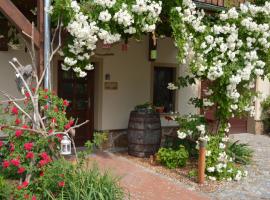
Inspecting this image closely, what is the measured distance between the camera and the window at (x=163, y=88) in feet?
31.6

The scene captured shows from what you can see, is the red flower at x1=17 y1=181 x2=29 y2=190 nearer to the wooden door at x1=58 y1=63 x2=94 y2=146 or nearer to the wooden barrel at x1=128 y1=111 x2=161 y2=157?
the wooden barrel at x1=128 y1=111 x2=161 y2=157

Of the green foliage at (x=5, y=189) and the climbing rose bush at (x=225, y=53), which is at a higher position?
the climbing rose bush at (x=225, y=53)

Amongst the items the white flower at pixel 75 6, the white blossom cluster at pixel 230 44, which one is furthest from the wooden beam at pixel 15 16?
the white blossom cluster at pixel 230 44

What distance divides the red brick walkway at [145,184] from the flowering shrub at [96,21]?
1.94m

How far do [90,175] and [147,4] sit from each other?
2731mm

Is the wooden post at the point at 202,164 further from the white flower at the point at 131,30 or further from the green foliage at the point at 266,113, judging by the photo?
the green foliage at the point at 266,113

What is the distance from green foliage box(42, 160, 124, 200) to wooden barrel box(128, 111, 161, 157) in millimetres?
3191

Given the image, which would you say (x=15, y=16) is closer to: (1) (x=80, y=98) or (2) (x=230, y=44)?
(2) (x=230, y=44)

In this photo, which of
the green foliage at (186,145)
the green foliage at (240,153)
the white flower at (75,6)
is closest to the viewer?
the white flower at (75,6)

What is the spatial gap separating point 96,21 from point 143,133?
3.17m

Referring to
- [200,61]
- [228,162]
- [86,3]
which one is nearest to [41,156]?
[86,3]

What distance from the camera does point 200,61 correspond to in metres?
6.44

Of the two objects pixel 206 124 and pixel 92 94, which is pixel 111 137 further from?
pixel 206 124

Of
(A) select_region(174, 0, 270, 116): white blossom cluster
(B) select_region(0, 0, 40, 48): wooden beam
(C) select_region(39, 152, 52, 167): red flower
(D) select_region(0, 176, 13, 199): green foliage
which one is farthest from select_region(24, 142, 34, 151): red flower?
(A) select_region(174, 0, 270, 116): white blossom cluster
